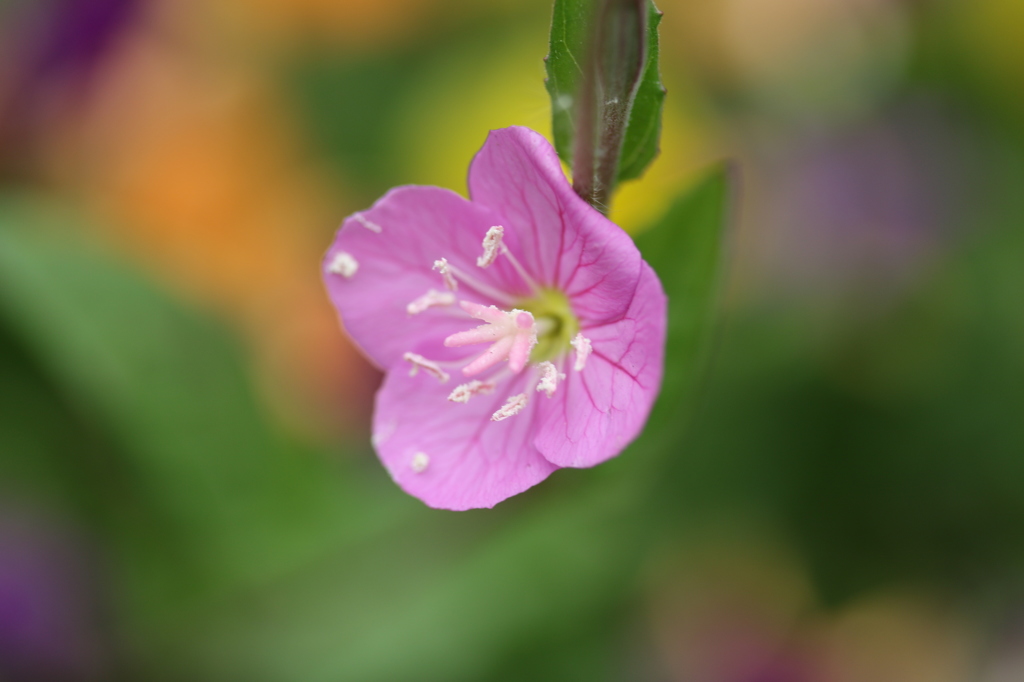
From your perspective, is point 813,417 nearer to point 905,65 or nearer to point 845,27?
point 905,65

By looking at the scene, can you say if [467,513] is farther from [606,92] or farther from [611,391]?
[606,92]

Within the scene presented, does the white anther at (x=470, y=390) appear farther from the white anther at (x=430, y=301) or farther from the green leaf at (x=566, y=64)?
the green leaf at (x=566, y=64)

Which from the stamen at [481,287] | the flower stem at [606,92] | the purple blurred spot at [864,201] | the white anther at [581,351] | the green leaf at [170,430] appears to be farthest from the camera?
the purple blurred spot at [864,201]

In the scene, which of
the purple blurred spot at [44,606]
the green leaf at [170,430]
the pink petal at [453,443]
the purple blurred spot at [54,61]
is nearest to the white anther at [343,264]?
the pink petal at [453,443]

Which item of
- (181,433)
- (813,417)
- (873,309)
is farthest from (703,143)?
(181,433)

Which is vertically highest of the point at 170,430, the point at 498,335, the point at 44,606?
the point at 498,335

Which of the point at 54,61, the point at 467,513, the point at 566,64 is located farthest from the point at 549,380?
the point at 54,61

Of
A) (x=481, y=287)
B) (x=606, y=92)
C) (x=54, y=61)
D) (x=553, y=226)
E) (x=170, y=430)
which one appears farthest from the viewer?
(x=54, y=61)

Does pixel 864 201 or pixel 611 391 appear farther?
pixel 864 201
